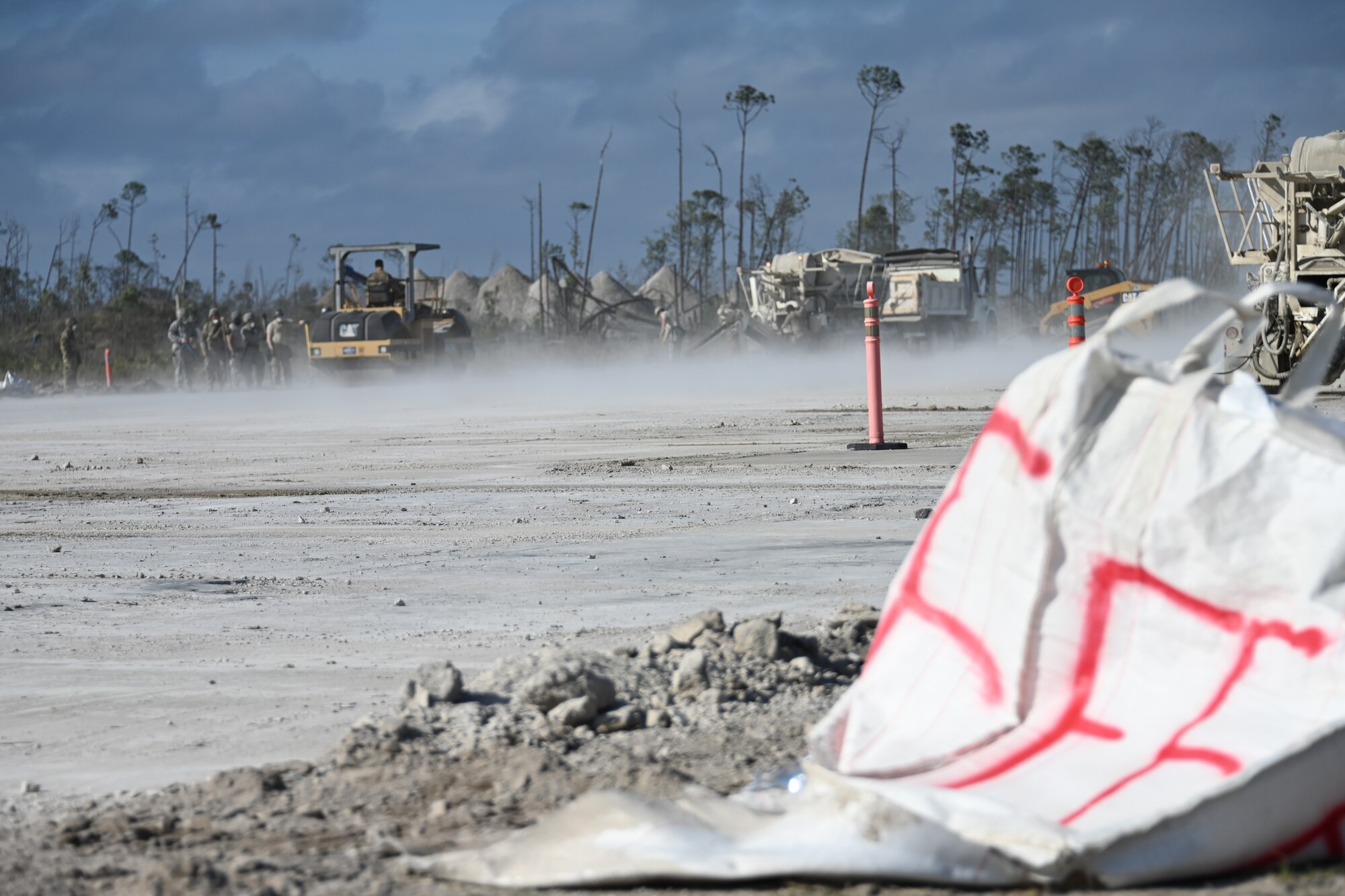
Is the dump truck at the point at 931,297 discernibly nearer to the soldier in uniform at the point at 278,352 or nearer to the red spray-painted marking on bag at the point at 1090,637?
the soldier in uniform at the point at 278,352

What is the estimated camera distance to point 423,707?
127 inches

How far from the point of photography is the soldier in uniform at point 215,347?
1254 inches

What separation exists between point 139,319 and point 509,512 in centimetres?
4765

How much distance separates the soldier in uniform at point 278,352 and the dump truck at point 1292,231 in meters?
23.0

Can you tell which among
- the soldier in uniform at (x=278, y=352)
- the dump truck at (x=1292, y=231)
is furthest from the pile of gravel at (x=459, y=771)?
the soldier in uniform at (x=278, y=352)

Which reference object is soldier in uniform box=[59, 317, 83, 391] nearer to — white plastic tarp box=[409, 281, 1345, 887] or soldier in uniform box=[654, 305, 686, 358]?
soldier in uniform box=[654, 305, 686, 358]

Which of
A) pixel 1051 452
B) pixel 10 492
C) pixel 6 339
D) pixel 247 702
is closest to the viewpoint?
pixel 1051 452

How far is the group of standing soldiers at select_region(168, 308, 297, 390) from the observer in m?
31.6

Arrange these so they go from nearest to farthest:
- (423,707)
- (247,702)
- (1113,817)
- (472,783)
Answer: (1113,817) → (472,783) → (423,707) → (247,702)

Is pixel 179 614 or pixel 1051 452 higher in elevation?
pixel 1051 452

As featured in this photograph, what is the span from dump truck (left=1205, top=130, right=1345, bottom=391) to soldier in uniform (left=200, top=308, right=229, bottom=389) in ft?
78.4

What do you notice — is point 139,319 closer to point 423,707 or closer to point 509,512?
point 509,512

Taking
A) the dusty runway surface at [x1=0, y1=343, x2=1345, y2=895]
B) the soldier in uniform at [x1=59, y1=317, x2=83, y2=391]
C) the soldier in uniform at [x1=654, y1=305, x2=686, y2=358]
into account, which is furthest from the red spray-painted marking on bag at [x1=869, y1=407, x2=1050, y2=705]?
the soldier in uniform at [x1=59, y1=317, x2=83, y2=391]

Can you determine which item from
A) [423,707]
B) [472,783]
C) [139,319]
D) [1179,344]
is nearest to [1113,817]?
[472,783]
